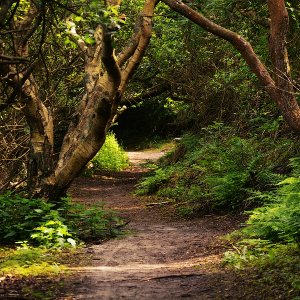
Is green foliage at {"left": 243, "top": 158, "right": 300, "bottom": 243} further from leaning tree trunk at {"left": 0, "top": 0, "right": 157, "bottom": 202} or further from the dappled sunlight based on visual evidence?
leaning tree trunk at {"left": 0, "top": 0, "right": 157, "bottom": 202}

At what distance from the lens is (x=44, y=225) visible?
910 cm

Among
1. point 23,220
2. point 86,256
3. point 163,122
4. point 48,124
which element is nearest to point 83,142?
point 48,124

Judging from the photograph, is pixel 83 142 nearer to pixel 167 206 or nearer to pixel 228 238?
pixel 228 238

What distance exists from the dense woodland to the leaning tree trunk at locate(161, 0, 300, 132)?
24 mm

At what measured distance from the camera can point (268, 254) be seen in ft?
22.5

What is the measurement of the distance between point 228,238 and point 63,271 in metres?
3.05

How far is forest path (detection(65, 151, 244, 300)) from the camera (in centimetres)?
608

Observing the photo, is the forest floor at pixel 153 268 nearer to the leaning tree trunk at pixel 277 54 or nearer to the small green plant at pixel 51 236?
the small green plant at pixel 51 236

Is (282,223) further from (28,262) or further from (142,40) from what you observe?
(142,40)

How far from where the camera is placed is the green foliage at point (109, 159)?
26453mm

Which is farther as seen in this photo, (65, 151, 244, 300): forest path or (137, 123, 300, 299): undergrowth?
(137, 123, 300, 299): undergrowth

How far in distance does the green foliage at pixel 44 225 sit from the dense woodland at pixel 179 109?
27 mm

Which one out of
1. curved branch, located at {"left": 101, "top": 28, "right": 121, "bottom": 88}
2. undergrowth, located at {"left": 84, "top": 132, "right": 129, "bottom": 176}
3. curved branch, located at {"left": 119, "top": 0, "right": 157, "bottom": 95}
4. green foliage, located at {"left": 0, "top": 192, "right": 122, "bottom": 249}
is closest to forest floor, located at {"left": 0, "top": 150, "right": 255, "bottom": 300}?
green foliage, located at {"left": 0, "top": 192, "right": 122, "bottom": 249}

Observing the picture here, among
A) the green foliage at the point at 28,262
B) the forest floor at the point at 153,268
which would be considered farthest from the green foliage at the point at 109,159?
the green foliage at the point at 28,262
